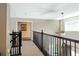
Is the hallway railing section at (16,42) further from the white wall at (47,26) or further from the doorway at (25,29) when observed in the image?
the white wall at (47,26)

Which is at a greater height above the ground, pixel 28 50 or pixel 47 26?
pixel 47 26

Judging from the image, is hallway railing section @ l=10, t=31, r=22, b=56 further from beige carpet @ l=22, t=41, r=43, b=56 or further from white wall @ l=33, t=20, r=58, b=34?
white wall @ l=33, t=20, r=58, b=34

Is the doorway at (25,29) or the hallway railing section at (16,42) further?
the hallway railing section at (16,42)

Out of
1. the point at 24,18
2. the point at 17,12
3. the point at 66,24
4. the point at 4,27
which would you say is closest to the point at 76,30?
the point at 66,24

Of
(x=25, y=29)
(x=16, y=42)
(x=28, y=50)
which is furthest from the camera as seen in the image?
(x=16, y=42)

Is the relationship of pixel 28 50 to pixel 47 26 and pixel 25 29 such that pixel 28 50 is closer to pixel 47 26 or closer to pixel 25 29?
pixel 25 29

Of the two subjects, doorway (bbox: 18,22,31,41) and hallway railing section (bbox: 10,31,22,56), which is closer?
doorway (bbox: 18,22,31,41)

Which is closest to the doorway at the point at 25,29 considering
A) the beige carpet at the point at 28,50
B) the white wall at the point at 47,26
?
the beige carpet at the point at 28,50

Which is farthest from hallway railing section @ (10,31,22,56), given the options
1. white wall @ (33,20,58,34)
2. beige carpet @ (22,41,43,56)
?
white wall @ (33,20,58,34)

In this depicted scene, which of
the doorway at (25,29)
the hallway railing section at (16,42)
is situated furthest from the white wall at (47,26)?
the hallway railing section at (16,42)

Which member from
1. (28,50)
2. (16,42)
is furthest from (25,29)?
(16,42)

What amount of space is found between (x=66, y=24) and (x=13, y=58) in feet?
7.79

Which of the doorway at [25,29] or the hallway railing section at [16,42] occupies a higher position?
the doorway at [25,29]

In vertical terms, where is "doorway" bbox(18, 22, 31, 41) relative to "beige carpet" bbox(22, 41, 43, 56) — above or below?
above
